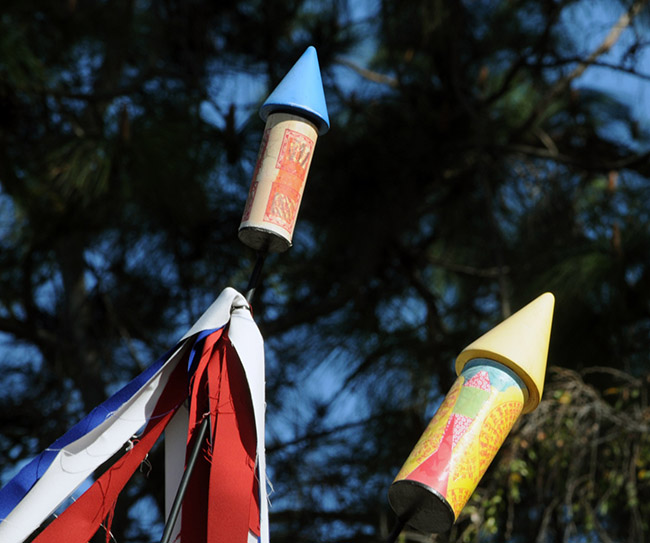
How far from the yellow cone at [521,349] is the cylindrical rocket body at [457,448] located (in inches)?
0.6

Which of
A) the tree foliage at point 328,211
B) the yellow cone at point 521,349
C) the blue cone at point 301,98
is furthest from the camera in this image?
the tree foliage at point 328,211

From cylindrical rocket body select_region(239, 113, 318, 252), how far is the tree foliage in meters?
1.44

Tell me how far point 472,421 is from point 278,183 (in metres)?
0.46

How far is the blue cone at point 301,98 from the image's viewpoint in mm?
1601

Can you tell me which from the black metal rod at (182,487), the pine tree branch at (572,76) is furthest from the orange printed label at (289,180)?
the pine tree branch at (572,76)

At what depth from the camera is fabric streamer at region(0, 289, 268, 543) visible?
1473 millimetres

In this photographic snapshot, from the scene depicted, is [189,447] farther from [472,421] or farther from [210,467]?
[472,421]

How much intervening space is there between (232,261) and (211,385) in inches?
83.4

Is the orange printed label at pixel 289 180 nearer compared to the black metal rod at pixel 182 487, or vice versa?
the black metal rod at pixel 182 487

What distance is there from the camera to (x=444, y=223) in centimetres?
384

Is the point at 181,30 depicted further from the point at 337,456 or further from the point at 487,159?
the point at 337,456

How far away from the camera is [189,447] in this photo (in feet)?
5.12

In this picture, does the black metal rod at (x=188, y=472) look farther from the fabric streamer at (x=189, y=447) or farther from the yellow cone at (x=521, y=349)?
the yellow cone at (x=521, y=349)

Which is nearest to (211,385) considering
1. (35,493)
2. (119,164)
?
(35,493)
